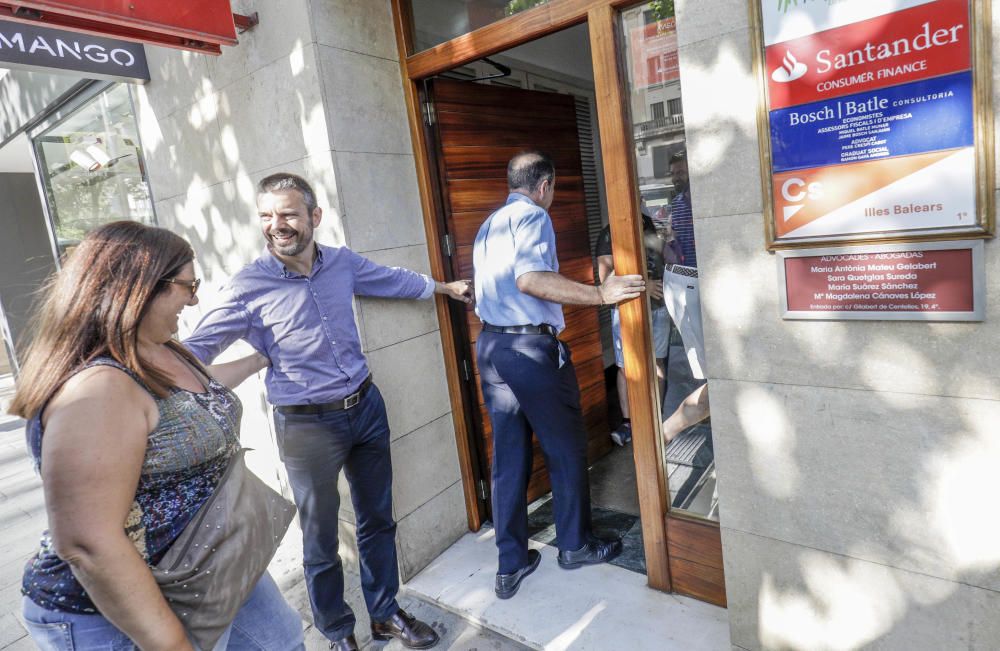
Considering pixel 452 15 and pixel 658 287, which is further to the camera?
pixel 452 15

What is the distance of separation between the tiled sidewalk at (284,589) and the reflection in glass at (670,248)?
3.62 feet

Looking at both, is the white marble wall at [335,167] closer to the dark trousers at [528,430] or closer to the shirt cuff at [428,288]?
the shirt cuff at [428,288]

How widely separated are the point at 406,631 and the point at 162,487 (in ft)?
5.59

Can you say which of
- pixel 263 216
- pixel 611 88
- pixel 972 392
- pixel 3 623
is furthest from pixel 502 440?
pixel 3 623

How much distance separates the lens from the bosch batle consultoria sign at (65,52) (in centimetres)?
296

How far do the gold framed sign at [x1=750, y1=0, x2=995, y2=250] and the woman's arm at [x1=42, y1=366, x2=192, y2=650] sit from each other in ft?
6.00

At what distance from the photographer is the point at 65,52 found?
3.11 m

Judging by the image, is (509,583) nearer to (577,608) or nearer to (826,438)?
(577,608)

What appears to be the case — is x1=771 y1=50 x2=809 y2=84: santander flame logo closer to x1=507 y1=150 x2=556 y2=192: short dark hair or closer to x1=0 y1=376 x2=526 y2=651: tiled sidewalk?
x1=507 y1=150 x2=556 y2=192: short dark hair

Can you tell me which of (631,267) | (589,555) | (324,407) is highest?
(631,267)

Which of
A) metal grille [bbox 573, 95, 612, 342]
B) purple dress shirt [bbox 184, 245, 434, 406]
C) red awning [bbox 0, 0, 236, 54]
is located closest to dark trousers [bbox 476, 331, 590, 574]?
purple dress shirt [bbox 184, 245, 434, 406]

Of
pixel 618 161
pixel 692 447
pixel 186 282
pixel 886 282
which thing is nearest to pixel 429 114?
pixel 618 161

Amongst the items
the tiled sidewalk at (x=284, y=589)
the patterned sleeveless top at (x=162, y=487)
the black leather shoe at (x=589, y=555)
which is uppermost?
the patterned sleeveless top at (x=162, y=487)

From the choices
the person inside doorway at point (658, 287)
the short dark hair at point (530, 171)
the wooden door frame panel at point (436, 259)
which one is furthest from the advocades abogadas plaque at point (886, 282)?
the wooden door frame panel at point (436, 259)
